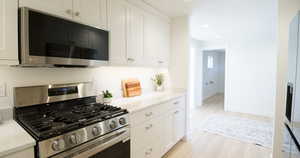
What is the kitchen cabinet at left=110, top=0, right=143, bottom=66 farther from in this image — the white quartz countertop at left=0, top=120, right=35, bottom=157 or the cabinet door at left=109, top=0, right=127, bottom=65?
the white quartz countertop at left=0, top=120, right=35, bottom=157

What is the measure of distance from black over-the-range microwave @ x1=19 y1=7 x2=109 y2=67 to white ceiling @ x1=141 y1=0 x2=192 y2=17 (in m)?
1.18

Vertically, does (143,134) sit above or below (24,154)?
below

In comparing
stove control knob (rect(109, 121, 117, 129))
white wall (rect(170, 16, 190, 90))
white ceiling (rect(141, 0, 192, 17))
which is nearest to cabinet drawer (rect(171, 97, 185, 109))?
white wall (rect(170, 16, 190, 90))

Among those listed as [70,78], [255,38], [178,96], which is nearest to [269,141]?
[178,96]

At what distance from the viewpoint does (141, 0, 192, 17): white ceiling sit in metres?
2.48

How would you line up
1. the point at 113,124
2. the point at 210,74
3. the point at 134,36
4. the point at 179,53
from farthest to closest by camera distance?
1. the point at 210,74
2. the point at 179,53
3. the point at 134,36
4. the point at 113,124

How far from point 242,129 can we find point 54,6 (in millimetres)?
4225

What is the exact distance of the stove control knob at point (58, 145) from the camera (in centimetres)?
108

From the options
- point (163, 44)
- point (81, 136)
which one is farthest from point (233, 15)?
Result: point (81, 136)

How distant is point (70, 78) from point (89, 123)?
0.78 metres

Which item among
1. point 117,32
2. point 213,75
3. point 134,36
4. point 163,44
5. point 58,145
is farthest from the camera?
point 213,75

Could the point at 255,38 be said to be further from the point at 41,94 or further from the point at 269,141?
the point at 41,94

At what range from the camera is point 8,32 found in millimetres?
1170

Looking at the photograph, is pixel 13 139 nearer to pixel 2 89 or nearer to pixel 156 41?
pixel 2 89
